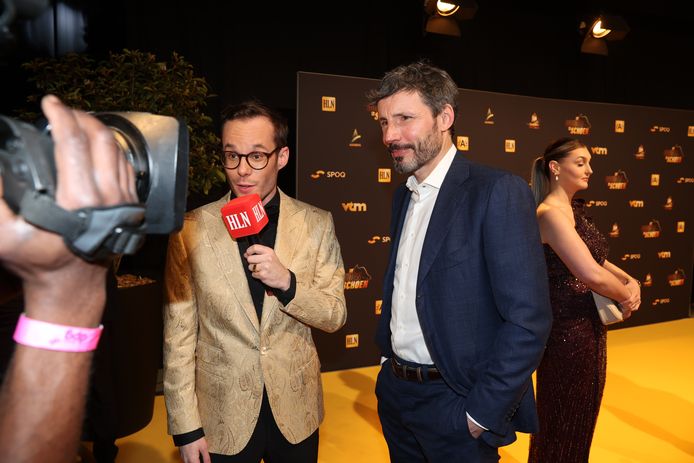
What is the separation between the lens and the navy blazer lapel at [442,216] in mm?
1517

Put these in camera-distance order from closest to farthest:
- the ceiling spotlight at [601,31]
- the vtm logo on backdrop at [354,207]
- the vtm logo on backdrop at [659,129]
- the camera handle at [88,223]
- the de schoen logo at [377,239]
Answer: the camera handle at [88,223], the vtm logo on backdrop at [354,207], the de schoen logo at [377,239], the ceiling spotlight at [601,31], the vtm logo on backdrop at [659,129]

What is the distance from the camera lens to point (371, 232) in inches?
172

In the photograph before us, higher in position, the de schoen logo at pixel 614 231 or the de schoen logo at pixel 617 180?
the de schoen logo at pixel 617 180

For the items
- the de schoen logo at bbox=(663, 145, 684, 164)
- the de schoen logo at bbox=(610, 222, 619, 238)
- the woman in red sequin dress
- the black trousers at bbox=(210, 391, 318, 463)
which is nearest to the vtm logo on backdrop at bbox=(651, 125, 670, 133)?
the de schoen logo at bbox=(663, 145, 684, 164)

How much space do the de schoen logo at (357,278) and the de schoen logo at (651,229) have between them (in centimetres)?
327

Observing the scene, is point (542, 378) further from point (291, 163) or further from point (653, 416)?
point (291, 163)

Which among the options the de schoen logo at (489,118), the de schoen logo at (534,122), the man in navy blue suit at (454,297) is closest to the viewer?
the man in navy blue suit at (454,297)

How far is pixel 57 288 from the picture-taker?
622 millimetres

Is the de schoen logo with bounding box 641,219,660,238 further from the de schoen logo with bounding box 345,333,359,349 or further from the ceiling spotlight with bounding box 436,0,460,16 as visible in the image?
the de schoen logo with bounding box 345,333,359,349

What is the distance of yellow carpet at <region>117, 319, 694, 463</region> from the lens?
2910mm

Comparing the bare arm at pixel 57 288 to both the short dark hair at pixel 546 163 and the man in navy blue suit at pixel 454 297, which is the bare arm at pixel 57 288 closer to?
the man in navy blue suit at pixel 454 297

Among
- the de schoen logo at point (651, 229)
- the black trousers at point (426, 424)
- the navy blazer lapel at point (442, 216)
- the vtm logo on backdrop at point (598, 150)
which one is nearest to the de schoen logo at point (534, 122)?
the vtm logo on backdrop at point (598, 150)

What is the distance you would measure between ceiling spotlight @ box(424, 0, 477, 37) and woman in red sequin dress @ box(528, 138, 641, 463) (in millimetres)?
2809

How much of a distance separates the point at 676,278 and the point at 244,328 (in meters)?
5.90
